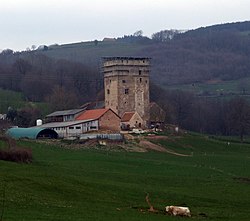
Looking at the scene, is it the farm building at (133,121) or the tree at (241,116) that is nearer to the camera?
the farm building at (133,121)

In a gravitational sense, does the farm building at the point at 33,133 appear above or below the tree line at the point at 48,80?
below

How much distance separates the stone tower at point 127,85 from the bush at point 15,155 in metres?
52.9

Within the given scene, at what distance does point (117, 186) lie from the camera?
137 feet

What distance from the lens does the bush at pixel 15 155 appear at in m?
50.7

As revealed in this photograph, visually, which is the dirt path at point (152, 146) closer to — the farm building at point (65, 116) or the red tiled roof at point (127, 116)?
the red tiled roof at point (127, 116)

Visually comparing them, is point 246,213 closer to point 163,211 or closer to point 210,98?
point 163,211

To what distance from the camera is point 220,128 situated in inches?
5733

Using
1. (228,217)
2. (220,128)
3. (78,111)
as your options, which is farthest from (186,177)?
(220,128)

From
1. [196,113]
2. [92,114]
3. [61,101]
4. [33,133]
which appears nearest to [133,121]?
[92,114]

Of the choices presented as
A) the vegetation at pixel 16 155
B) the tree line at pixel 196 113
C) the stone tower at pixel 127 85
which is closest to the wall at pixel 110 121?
the stone tower at pixel 127 85

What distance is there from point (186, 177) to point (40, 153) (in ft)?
54.6

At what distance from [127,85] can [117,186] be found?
212 ft

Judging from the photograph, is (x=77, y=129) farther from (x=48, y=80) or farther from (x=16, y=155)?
(x=48, y=80)

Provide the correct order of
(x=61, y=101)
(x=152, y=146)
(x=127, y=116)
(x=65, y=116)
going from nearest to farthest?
(x=152, y=146)
(x=127, y=116)
(x=65, y=116)
(x=61, y=101)
